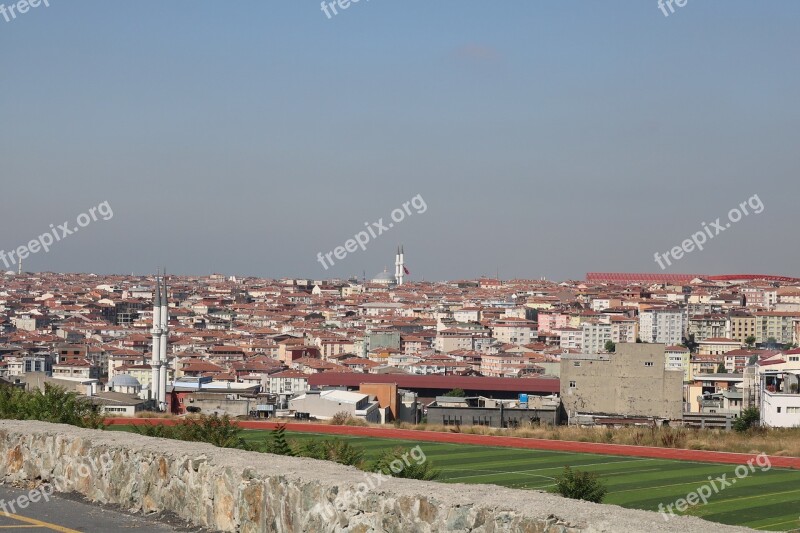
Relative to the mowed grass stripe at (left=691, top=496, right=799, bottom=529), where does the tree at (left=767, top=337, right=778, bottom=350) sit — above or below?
below

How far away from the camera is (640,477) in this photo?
524 inches

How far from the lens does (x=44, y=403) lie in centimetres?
999

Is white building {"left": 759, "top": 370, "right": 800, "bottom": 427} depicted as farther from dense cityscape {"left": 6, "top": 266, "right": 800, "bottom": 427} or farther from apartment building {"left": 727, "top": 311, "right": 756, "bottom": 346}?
apartment building {"left": 727, "top": 311, "right": 756, "bottom": 346}

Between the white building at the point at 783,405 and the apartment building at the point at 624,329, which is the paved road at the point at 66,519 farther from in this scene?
the apartment building at the point at 624,329

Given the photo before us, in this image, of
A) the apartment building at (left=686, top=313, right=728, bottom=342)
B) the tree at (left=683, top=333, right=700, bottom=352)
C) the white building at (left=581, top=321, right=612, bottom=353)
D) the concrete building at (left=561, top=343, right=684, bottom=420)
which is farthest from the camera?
the apartment building at (left=686, top=313, right=728, bottom=342)

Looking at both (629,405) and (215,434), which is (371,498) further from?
(629,405)

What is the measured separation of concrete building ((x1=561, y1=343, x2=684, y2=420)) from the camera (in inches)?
1768

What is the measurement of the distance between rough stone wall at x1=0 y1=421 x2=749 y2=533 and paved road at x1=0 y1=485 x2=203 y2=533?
5.8 inches

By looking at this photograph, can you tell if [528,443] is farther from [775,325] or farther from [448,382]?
[775,325]

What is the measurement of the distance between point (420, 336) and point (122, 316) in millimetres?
47354

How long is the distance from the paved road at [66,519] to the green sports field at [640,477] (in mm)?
4971
